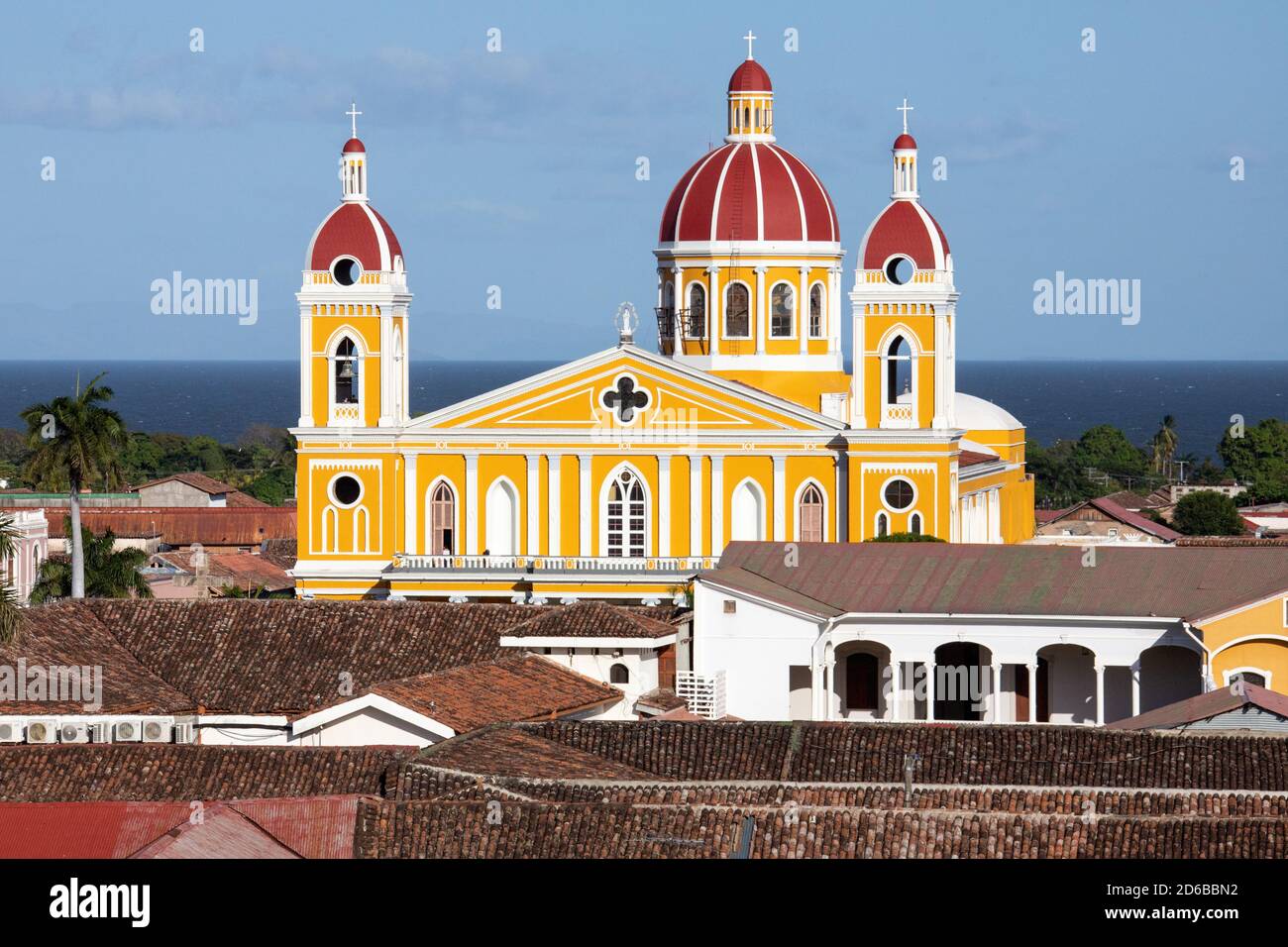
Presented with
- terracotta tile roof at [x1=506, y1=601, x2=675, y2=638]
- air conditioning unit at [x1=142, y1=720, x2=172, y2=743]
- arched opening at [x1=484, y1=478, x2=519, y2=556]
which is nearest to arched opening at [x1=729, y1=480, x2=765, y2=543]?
arched opening at [x1=484, y1=478, x2=519, y2=556]

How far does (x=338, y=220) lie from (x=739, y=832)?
3441 centimetres

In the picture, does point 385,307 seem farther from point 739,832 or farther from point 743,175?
point 739,832

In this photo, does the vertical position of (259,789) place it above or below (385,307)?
below

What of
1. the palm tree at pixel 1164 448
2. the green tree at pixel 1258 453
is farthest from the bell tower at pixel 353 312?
the palm tree at pixel 1164 448

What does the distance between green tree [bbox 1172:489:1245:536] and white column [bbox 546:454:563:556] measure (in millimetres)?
22381

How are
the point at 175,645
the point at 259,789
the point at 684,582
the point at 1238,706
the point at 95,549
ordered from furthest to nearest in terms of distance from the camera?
the point at 95,549
the point at 684,582
the point at 175,645
the point at 1238,706
the point at 259,789

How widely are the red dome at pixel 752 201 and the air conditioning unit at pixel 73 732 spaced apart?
2558 centimetres

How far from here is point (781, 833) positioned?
30.0 m

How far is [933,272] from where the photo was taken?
195 ft

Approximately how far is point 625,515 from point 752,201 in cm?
778

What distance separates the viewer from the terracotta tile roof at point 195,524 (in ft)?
305

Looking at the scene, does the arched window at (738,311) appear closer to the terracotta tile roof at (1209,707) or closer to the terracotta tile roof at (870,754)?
the terracotta tile roof at (1209,707)

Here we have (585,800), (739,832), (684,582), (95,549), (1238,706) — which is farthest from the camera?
(95,549)

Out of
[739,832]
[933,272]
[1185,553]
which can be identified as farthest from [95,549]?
[739,832]
